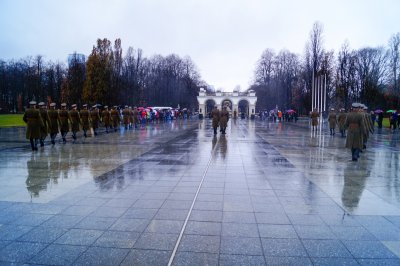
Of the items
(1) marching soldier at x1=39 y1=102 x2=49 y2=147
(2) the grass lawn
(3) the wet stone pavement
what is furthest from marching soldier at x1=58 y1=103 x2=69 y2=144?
(2) the grass lawn

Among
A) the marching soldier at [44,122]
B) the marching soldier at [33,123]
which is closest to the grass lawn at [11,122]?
the marching soldier at [44,122]

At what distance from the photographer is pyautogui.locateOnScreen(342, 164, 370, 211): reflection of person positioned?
609cm

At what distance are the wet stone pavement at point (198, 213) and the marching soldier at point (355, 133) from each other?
3.93 feet

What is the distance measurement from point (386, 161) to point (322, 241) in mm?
7820

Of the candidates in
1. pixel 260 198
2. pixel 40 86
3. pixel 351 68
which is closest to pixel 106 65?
pixel 40 86

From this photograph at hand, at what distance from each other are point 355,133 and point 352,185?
13.2ft

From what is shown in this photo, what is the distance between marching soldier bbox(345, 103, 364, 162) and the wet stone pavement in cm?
120

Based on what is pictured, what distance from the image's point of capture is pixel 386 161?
427 inches

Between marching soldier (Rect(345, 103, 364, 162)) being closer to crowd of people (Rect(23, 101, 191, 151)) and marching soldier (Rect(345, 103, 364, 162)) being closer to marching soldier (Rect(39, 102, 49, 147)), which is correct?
crowd of people (Rect(23, 101, 191, 151))

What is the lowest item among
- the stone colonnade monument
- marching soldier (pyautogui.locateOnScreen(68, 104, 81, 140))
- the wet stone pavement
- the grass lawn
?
the wet stone pavement

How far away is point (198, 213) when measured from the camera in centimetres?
538

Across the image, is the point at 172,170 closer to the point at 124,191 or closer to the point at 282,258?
the point at 124,191

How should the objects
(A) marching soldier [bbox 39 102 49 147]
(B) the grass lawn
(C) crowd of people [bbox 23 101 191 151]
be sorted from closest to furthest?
1. (C) crowd of people [bbox 23 101 191 151]
2. (A) marching soldier [bbox 39 102 49 147]
3. (B) the grass lawn

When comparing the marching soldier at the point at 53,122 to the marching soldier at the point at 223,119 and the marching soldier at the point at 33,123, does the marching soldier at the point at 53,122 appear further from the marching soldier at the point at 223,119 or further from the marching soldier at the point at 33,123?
the marching soldier at the point at 223,119
